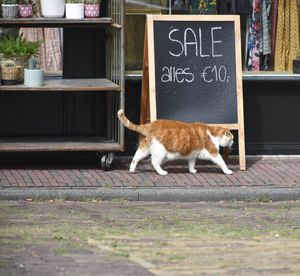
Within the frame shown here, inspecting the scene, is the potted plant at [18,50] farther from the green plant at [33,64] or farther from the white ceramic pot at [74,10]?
the white ceramic pot at [74,10]

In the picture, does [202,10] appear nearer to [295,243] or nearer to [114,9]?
[114,9]

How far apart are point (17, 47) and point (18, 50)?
3 cm

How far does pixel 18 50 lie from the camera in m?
11.3

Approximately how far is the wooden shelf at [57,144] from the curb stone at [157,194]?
0.75 metres

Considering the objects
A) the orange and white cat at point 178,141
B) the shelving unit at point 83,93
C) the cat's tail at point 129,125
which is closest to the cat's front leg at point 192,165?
the orange and white cat at point 178,141

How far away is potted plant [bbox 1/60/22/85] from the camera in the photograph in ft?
36.7

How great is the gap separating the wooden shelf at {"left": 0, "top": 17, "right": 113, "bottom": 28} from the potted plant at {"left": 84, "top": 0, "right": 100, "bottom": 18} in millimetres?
92

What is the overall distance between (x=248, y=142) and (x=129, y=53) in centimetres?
165

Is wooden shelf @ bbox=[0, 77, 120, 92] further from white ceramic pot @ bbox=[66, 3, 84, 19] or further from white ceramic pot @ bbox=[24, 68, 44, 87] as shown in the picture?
white ceramic pot @ bbox=[66, 3, 84, 19]

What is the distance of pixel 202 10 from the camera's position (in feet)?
40.1

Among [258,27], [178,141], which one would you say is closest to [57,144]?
A: [178,141]

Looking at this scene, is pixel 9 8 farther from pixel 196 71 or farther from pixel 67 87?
pixel 196 71

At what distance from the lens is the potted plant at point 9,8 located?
36.7 feet

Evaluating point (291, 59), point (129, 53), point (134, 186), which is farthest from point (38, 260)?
point (291, 59)
